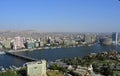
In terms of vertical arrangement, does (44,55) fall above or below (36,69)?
below

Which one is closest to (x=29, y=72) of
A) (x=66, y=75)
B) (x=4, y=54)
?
(x=66, y=75)

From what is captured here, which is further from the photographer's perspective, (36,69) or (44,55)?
(44,55)

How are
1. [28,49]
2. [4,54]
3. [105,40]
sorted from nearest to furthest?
[4,54] < [28,49] < [105,40]

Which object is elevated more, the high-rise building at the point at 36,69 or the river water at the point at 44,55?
the high-rise building at the point at 36,69

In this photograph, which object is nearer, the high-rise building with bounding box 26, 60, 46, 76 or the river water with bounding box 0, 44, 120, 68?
the high-rise building with bounding box 26, 60, 46, 76

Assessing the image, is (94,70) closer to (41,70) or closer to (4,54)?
(41,70)

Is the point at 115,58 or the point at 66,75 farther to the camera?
the point at 115,58

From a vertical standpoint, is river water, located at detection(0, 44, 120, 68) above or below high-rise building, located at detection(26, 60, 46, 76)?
below

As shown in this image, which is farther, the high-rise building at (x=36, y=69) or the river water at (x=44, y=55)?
the river water at (x=44, y=55)

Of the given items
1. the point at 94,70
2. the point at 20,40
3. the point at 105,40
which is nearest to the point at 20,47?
the point at 20,40

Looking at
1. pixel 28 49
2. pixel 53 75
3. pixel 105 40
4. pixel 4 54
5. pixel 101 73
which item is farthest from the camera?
pixel 105 40
